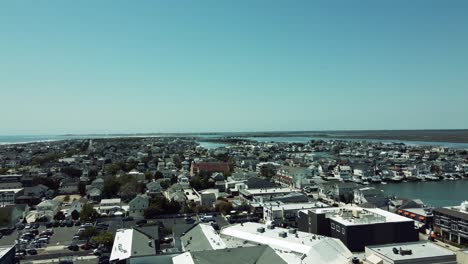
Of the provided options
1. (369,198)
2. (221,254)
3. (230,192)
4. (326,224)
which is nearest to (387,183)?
(369,198)

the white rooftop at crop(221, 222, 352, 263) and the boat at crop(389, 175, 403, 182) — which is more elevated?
the white rooftop at crop(221, 222, 352, 263)

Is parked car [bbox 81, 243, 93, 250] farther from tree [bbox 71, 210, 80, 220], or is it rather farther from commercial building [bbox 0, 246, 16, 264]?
tree [bbox 71, 210, 80, 220]

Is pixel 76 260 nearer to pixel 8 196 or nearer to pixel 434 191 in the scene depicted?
pixel 8 196

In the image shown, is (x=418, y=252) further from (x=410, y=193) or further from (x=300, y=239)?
(x=410, y=193)

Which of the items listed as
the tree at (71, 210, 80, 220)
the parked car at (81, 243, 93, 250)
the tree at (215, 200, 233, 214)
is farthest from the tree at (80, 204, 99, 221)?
the tree at (215, 200, 233, 214)

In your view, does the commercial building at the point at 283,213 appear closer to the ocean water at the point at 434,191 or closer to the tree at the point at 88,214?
the tree at the point at 88,214

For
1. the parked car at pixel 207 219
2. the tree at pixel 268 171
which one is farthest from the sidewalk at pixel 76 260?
the tree at pixel 268 171

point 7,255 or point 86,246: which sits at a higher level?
point 7,255

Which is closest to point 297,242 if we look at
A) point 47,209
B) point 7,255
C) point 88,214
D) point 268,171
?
point 7,255
